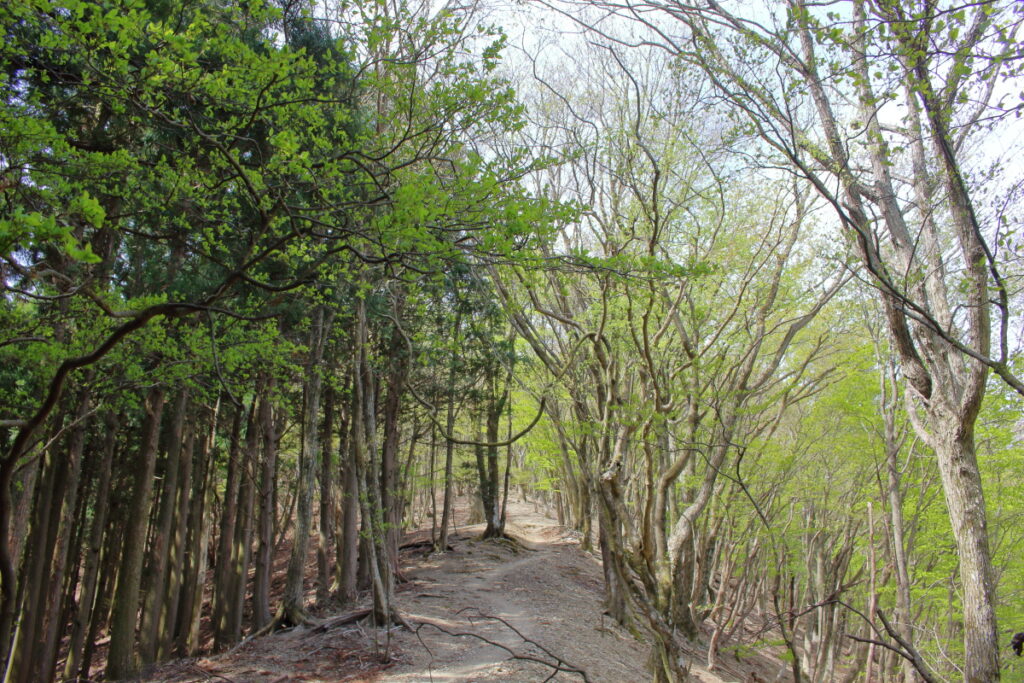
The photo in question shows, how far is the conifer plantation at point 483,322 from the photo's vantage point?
12.8ft

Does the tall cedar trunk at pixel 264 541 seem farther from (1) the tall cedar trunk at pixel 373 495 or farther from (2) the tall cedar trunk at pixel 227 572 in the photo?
(1) the tall cedar trunk at pixel 373 495

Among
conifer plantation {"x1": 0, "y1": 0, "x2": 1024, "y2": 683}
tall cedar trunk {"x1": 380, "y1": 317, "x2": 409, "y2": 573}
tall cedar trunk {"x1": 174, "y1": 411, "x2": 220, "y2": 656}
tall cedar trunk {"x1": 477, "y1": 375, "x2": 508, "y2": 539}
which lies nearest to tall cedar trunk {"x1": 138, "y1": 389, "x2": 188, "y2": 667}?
conifer plantation {"x1": 0, "y1": 0, "x2": 1024, "y2": 683}

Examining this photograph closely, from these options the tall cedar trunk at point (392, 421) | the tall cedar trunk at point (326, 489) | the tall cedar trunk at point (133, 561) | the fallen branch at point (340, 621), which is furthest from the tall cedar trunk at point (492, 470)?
the tall cedar trunk at point (133, 561)

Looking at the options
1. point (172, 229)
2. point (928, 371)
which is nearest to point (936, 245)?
point (928, 371)

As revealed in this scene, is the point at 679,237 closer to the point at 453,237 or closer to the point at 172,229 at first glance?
the point at 453,237

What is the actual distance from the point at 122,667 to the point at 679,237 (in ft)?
32.0

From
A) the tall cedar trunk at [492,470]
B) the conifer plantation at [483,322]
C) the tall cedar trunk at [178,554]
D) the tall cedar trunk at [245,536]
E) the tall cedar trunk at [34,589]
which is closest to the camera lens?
the conifer plantation at [483,322]

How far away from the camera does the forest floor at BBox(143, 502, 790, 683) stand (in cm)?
725

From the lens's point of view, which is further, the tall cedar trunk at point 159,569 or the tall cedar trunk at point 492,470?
the tall cedar trunk at point 492,470

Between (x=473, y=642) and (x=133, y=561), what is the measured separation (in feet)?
16.6

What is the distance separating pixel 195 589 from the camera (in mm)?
13562

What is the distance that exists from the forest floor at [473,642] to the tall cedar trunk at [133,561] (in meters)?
0.70

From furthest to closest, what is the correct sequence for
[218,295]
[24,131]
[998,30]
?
[24,131], [998,30], [218,295]

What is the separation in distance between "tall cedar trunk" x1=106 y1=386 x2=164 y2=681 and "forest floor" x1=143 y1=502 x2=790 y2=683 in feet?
2.30
